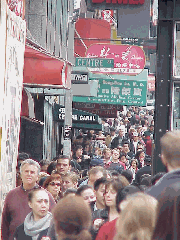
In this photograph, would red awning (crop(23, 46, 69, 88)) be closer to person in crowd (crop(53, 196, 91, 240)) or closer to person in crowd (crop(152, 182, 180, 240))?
person in crowd (crop(152, 182, 180, 240))

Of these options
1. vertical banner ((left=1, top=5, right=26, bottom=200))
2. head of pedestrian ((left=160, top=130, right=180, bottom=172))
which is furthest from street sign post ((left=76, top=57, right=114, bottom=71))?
head of pedestrian ((left=160, top=130, right=180, bottom=172))

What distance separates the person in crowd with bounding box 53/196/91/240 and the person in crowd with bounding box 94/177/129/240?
1.28m

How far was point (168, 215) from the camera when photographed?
17.0 ft

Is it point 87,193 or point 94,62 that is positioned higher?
point 94,62

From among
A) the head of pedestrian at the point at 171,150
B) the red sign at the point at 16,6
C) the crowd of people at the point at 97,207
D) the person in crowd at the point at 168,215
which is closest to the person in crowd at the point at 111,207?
the crowd of people at the point at 97,207

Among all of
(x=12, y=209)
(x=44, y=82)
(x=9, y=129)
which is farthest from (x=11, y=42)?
(x=44, y=82)

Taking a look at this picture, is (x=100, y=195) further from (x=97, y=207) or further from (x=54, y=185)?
(x=54, y=185)

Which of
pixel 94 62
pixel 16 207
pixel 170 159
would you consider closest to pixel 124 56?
pixel 94 62

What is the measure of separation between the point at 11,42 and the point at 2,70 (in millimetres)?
544

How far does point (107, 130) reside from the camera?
1344 inches

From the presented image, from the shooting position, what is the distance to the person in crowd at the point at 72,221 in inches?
198

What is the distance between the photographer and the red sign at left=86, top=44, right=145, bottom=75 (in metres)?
24.2

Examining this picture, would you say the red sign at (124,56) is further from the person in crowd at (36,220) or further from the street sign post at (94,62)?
the person in crowd at (36,220)

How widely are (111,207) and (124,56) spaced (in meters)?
17.2
